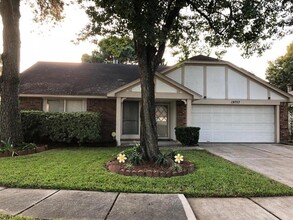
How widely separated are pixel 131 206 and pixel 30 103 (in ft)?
36.8

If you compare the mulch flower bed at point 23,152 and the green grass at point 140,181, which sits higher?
the mulch flower bed at point 23,152

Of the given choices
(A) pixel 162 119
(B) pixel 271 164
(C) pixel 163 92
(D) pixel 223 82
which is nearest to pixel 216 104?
(D) pixel 223 82

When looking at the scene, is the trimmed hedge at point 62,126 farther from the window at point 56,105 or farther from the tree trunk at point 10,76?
the window at point 56,105

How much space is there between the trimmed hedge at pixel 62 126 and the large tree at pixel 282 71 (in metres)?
27.5

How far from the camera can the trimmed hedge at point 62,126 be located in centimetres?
1173

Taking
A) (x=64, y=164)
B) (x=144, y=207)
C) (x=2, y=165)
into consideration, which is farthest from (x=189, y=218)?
(x=2, y=165)

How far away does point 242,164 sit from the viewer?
842cm

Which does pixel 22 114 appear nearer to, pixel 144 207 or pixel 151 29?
pixel 151 29

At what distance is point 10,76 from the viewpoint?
34.3 feet

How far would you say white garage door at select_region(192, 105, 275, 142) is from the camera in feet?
48.5

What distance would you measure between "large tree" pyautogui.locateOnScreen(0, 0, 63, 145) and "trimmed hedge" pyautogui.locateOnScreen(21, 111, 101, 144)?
1.42 metres

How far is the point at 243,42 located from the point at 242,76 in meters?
5.61

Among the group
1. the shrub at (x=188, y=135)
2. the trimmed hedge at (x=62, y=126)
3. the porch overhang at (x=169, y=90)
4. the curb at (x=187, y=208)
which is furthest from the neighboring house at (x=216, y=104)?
the curb at (x=187, y=208)

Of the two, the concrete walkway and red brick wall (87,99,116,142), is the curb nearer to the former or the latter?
the concrete walkway
